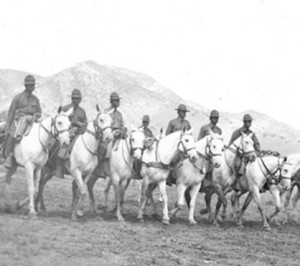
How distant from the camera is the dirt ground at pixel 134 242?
811 centimetres

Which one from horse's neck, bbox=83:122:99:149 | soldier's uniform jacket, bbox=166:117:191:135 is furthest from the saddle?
soldier's uniform jacket, bbox=166:117:191:135

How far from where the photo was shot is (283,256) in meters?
9.66

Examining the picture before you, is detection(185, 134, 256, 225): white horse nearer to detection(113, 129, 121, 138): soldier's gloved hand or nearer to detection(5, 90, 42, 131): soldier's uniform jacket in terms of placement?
detection(113, 129, 121, 138): soldier's gloved hand

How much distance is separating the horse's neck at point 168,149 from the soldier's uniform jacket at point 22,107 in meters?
3.36

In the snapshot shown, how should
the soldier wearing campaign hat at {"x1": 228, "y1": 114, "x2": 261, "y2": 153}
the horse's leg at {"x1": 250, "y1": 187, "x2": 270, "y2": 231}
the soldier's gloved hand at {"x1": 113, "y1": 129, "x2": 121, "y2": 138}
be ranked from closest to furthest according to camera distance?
the soldier's gloved hand at {"x1": 113, "y1": 129, "x2": 121, "y2": 138} < the horse's leg at {"x1": 250, "y1": 187, "x2": 270, "y2": 231} < the soldier wearing campaign hat at {"x1": 228, "y1": 114, "x2": 261, "y2": 153}

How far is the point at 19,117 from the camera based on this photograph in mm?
12297

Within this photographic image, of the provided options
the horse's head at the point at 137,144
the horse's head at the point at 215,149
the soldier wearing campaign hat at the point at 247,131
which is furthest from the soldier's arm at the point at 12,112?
the soldier wearing campaign hat at the point at 247,131

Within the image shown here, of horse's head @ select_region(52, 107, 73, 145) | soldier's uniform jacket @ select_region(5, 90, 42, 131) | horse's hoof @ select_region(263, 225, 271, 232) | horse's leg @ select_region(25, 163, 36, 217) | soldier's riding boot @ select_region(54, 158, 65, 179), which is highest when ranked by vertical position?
soldier's uniform jacket @ select_region(5, 90, 42, 131)

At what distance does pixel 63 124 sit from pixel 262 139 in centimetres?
4627

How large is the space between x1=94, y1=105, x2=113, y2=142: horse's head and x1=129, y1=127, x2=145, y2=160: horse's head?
2.39ft

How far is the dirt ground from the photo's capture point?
8.11 metres

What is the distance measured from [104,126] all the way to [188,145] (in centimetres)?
214

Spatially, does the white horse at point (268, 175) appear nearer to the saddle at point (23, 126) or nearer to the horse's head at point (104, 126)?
the horse's head at point (104, 126)

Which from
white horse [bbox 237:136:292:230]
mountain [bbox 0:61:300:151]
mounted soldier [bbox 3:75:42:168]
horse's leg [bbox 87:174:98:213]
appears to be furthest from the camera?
mountain [bbox 0:61:300:151]
